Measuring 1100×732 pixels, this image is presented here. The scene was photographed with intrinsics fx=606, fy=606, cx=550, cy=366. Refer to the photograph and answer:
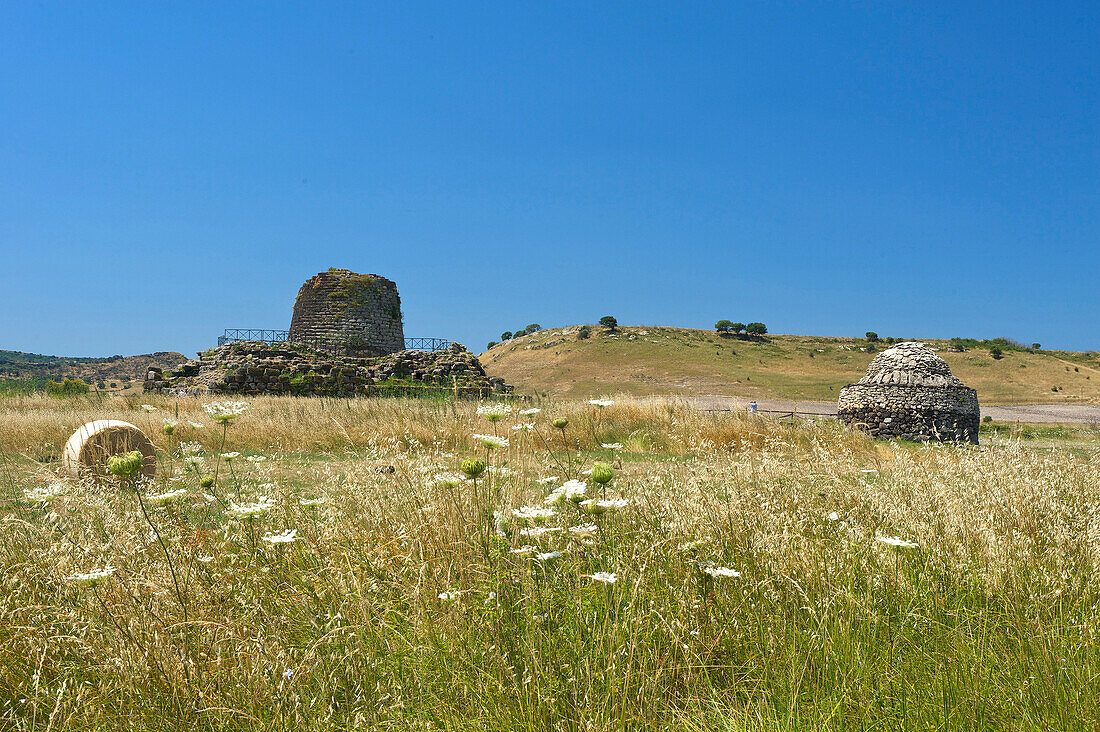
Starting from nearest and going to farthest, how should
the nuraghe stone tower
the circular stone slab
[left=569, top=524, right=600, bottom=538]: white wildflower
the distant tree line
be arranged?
[left=569, top=524, right=600, bottom=538]: white wildflower
the circular stone slab
the nuraghe stone tower
the distant tree line

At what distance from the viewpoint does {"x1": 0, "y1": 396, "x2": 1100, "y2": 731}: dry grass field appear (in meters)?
1.60

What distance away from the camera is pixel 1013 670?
1.75 m

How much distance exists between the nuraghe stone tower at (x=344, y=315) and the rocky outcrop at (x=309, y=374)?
2.60 m

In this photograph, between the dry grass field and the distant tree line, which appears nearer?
the dry grass field

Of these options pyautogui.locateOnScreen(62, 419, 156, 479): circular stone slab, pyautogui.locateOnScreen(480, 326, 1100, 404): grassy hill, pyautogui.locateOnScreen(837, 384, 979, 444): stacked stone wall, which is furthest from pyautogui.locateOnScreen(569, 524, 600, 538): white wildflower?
pyautogui.locateOnScreen(480, 326, 1100, 404): grassy hill

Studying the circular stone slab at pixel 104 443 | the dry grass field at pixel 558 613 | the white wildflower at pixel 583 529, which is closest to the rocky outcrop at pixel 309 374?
the circular stone slab at pixel 104 443

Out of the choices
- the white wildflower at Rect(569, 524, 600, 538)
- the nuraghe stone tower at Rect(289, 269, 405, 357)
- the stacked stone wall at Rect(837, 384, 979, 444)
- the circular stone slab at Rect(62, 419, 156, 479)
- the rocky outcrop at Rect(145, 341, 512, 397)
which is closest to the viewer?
the white wildflower at Rect(569, 524, 600, 538)

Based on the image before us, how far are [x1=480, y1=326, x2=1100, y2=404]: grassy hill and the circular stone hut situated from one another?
70.4ft

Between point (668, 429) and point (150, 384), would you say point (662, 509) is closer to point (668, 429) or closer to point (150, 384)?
point (668, 429)

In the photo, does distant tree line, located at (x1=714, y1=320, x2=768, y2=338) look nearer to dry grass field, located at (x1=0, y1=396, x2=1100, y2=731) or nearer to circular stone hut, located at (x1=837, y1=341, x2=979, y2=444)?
circular stone hut, located at (x1=837, y1=341, x2=979, y2=444)

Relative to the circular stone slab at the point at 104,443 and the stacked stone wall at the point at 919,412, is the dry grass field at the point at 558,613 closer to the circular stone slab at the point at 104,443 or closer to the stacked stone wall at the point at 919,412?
the circular stone slab at the point at 104,443

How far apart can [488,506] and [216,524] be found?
156cm

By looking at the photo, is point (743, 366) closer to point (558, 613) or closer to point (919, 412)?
point (919, 412)

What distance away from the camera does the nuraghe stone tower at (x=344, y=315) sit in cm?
2689
